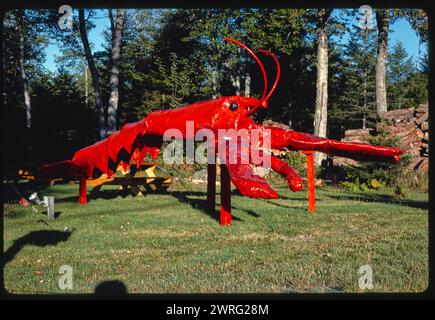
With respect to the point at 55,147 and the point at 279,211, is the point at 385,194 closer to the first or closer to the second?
the point at 279,211

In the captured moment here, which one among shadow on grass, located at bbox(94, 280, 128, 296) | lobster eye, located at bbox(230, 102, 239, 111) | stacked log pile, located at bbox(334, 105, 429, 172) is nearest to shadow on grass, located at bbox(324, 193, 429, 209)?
stacked log pile, located at bbox(334, 105, 429, 172)

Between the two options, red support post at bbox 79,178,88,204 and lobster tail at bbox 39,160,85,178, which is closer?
lobster tail at bbox 39,160,85,178

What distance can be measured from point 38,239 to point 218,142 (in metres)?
2.96

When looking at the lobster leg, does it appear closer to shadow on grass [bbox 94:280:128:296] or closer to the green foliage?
shadow on grass [bbox 94:280:128:296]

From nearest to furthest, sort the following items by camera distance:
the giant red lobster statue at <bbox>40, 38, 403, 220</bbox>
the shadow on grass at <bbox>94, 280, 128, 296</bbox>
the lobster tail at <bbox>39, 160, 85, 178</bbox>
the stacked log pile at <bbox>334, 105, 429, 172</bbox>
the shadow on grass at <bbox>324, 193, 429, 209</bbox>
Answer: the shadow on grass at <bbox>94, 280, 128, 296</bbox> < the giant red lobster statue at <bbox>40, 38, 403, 220</bbox> < the lobster tail at <bbox>39, 160, 85, 178</bbox> < the shadow on grass at <bbox>324, 193, 429, 209</bbox> < the stacked log pile at <bbox>334, 105, 429, 172</bbox>

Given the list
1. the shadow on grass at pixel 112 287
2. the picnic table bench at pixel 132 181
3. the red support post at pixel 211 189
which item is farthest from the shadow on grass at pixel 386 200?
the shadow on grass at pixel 112 287

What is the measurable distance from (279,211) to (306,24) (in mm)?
11973

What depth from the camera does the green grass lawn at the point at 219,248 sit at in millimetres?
3580

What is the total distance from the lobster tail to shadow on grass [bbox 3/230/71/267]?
1.73 m

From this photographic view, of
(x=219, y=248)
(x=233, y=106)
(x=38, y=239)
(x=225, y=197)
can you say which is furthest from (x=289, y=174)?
(x=38, y=239)

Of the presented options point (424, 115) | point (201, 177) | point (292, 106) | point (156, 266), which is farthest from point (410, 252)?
point (292, 106)

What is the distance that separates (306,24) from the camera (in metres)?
17.3

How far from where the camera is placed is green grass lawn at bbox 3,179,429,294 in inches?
141

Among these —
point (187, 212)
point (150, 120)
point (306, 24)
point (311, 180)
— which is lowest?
point (187, 212)
